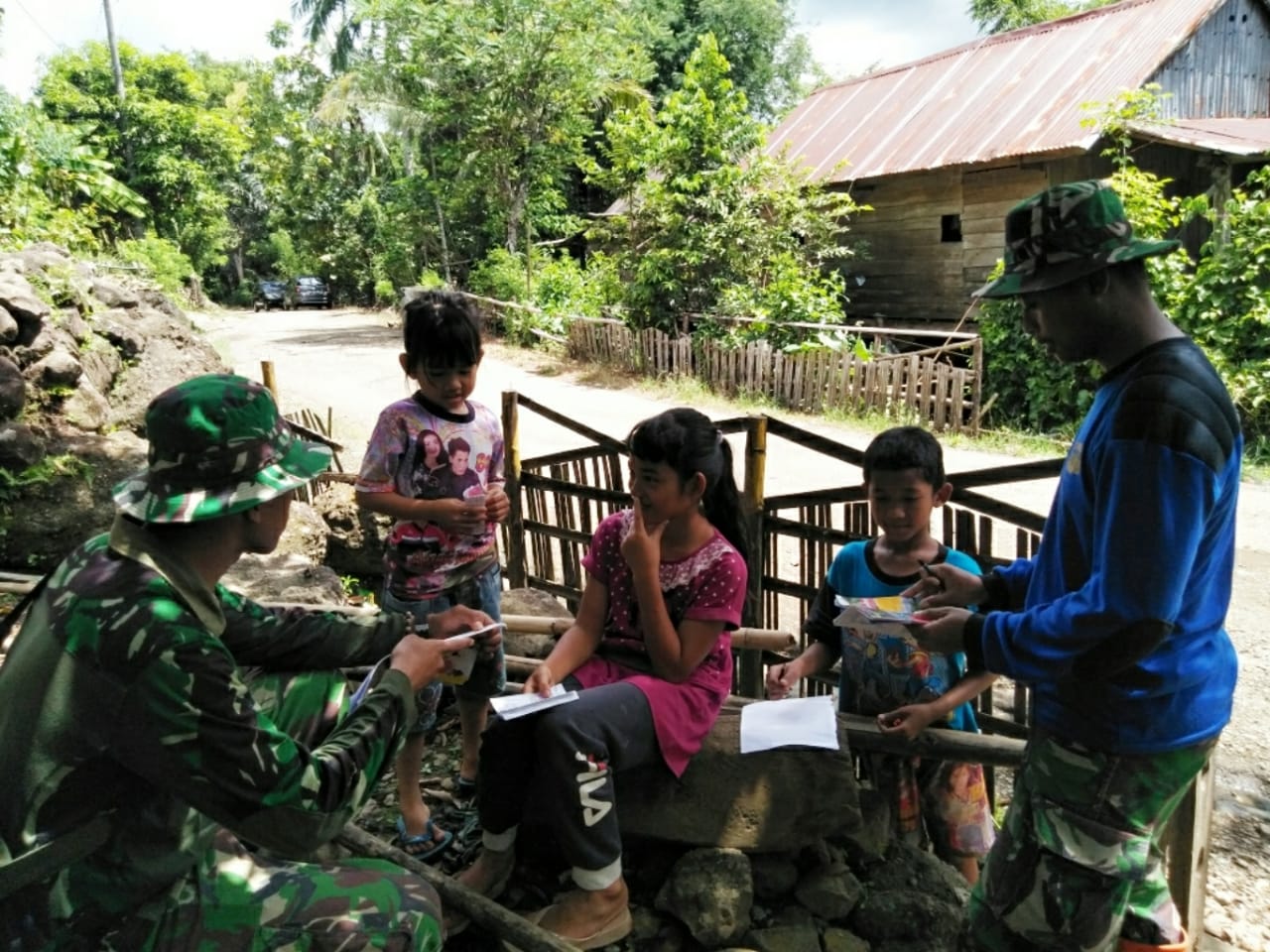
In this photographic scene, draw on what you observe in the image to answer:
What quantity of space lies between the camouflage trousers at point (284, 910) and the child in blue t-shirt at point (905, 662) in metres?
1.21

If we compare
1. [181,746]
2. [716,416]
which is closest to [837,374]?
[716,416]

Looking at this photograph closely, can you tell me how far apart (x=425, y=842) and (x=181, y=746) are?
4.49 feet

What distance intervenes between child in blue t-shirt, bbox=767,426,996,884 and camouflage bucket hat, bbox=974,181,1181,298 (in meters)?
0.81

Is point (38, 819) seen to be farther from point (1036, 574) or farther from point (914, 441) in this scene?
point (914, 441)

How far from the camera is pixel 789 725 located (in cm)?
249

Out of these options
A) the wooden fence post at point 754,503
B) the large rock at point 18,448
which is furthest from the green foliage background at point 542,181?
the wooden fence post at point 754,503

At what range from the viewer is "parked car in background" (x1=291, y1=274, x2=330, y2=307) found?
113ft

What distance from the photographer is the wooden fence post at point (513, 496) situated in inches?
215

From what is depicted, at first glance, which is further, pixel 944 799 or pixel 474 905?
pixel 944 799

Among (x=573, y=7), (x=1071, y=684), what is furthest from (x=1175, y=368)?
Answer: (x=573, y=7)

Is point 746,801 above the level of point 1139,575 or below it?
below

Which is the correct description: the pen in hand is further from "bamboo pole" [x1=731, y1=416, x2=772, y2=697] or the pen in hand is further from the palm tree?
the palm tree

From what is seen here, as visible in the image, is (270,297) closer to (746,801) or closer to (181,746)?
(746,801)

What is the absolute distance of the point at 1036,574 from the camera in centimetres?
194
